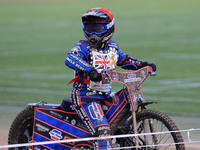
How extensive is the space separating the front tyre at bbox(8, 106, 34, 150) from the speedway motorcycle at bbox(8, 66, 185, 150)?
50mm

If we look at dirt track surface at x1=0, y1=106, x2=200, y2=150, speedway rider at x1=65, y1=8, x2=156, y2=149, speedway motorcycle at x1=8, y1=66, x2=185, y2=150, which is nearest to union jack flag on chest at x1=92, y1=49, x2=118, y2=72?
speedway rider at x1=65, y1=8, x2=156, y2=149

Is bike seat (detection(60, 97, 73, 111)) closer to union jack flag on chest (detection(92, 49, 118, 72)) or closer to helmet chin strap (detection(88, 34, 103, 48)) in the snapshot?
union jack flag on chest (detection(92, 49, 118, 72))

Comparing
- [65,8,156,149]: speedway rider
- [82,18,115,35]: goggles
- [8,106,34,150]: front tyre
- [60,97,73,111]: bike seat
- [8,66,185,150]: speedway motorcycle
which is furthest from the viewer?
[8,106,34,150]: front tyre

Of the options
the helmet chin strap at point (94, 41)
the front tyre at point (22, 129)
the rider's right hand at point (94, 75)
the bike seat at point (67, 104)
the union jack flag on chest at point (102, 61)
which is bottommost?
the front tyre at point (22, 129)

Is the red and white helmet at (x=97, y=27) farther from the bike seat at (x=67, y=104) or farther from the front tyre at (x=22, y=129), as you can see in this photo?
the front tyre at (x=22, y=129)

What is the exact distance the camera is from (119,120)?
22.0 feet

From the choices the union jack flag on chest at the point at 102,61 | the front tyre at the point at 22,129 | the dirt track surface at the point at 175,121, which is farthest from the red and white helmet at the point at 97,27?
the dirt track surface at the point at 175,121

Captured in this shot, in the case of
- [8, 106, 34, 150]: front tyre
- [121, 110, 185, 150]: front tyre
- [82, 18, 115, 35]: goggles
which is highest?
[82, 18, 115, 35]: goggles

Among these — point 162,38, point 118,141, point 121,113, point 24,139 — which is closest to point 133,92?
point 121,113

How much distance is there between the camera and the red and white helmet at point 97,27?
6707 millimetres

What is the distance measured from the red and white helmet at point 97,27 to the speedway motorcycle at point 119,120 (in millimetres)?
410

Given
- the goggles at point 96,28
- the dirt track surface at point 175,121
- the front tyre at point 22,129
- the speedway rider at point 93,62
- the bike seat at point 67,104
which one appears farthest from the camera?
the dirt track surface at point 175,121

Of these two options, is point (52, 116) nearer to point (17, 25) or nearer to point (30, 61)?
point (30, 61)

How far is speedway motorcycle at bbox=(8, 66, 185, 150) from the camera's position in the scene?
21.3ft
